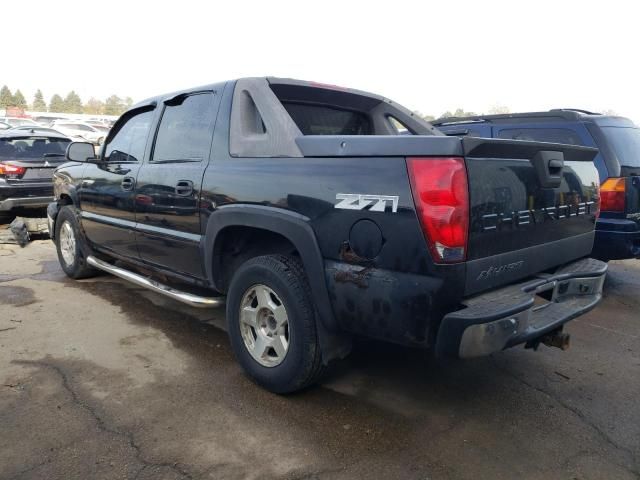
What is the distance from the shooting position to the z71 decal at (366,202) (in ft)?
7.64

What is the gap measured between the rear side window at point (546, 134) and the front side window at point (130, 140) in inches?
162

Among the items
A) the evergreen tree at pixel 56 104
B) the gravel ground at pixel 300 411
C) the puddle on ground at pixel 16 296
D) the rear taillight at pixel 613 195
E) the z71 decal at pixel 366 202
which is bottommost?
the puddle on ground at pixel 16 296

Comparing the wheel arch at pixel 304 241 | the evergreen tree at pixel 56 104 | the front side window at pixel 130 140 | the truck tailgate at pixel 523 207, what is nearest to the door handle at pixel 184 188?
the wheel arch at pixel 304 241

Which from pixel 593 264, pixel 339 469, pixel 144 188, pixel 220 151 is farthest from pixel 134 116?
pixel 593 264

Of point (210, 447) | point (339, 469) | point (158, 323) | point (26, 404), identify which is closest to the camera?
point (339, 469)

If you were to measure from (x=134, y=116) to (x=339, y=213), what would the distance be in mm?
2894

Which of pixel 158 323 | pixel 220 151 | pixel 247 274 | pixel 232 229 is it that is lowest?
pixel 158 323

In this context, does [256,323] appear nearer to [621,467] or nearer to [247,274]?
[247,274]

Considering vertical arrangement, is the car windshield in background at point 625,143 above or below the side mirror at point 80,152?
above

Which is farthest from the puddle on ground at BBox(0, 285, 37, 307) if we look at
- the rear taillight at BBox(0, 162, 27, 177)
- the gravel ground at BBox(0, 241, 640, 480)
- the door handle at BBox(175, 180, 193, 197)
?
the rear taillight at BBox(0, 162, 27, 177)

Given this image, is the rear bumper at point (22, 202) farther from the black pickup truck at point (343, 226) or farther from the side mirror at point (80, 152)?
the black pickup truck at point (343, 226)

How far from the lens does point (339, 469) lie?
7.79 ft

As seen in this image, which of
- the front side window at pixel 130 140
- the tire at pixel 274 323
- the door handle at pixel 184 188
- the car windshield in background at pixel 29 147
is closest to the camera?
the tire at pixel 274 323

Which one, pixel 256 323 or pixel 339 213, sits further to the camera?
pixel 256 323
